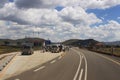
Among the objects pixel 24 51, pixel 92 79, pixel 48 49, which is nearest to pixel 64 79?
pixel 92 79

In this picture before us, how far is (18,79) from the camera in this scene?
683 inches

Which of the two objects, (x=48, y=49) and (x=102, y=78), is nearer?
(x=102, y=78)

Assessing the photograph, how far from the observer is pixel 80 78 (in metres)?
17.9

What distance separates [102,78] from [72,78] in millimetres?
1965

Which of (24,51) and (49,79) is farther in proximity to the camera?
(24,51)

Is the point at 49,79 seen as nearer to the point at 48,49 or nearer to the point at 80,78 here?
the point at 80,78

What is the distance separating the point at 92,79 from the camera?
1744 centimetres

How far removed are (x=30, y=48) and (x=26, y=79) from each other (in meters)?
43.3

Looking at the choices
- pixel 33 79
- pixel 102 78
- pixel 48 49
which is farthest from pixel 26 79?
pixel 48 49

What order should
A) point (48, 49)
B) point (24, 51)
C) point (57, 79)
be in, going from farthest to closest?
point (48, 49) → point (24, 51) → point (57, 79)

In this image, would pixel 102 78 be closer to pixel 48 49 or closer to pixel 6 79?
pixel 6 79

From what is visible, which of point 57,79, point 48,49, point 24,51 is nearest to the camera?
point 57,79

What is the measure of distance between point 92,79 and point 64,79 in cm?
177

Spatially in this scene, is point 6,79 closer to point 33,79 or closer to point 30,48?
point 33,79
